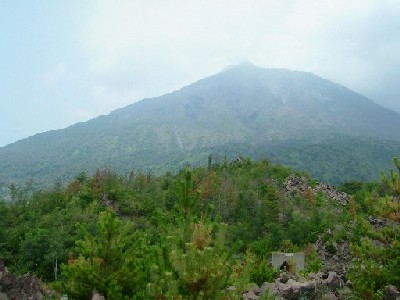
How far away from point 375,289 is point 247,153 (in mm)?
→ 167422

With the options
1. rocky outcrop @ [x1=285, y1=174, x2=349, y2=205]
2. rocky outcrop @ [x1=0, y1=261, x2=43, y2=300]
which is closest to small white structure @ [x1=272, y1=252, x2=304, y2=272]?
rocky outcrop @ [x1=0, y1=261, x2=43, y2=300]

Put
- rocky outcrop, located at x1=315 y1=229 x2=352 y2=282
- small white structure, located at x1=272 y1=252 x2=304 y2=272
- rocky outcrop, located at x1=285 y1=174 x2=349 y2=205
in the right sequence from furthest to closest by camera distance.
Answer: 1. rocky outcrop, located at x1=285 y1=174 x2=349 y2=205
2. rocky outcrop, located at x1=315 y1=229 x2=352 y2=282
3. small white structure, located at x1=272 y1=252 x2=304 y2=272

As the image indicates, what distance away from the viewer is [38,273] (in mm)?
35125

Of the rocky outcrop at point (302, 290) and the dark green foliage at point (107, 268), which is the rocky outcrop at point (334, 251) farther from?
the dark green foliage at point (107, 268)

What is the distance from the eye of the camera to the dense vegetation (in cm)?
885

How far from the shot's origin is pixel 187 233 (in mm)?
9117

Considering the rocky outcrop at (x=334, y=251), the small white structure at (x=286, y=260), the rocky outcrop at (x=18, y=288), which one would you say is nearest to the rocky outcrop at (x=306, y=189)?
the rocky outcrop at (x=334, y=251)

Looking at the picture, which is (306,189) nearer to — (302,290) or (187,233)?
(302,290)

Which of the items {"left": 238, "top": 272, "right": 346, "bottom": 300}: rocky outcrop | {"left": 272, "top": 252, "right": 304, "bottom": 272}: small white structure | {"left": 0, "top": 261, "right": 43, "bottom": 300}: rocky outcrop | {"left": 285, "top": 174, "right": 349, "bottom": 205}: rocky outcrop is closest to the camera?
{"left": 238, "top": 272, "right": 346, "bottom": 300}: rocky outcrop

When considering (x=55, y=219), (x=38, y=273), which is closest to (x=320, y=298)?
(x=38, y=273)

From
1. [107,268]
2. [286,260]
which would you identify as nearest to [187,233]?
[107,268]

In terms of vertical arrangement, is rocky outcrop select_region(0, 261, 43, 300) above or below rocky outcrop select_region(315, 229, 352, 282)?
above

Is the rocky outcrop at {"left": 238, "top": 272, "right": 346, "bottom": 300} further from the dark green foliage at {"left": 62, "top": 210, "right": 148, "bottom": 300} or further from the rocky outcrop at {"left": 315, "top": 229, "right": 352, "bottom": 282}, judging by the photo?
the rocky outcrop at {"left": 315, "top": 229, "right": 352, "bottom": 282}

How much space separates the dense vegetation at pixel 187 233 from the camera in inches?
349
